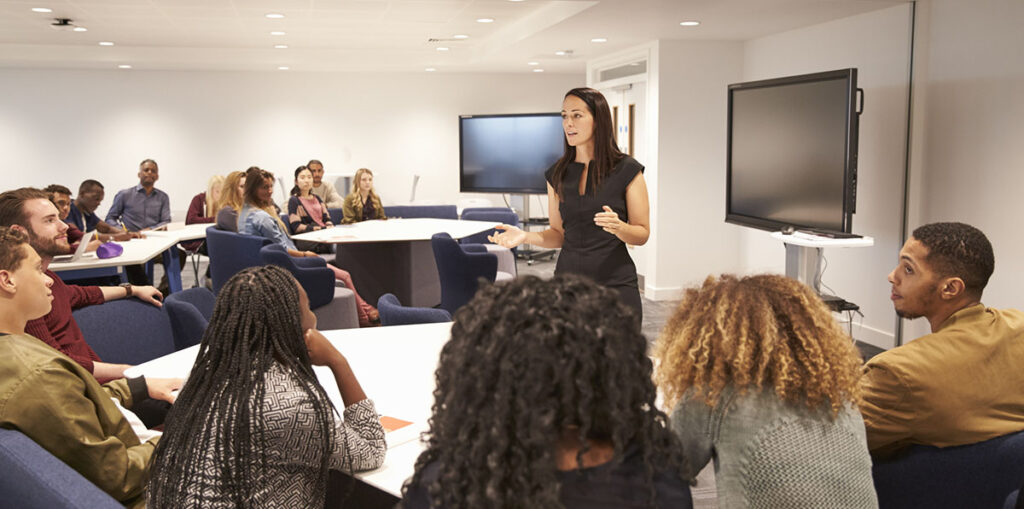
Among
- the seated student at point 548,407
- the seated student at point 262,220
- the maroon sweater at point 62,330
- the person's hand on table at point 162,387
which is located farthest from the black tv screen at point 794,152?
the seated student at point 548,407

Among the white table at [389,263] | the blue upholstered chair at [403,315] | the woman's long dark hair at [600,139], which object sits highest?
the woman's long dark hair at [600,139]

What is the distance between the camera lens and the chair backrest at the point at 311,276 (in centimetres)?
524

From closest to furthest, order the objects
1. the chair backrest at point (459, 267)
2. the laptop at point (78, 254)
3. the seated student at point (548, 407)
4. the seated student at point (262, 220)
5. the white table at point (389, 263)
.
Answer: the seated student at point (548, 407)
the laptop at point (78, 254)
the chair backrest at point (459, 267)
the seated student at point (262, 220)
the white table at point (389, 263)

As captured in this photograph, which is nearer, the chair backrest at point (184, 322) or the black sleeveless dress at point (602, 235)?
the chair backrest at point (184, 322)

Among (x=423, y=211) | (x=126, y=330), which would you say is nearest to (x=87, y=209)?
(x=423, y=211)

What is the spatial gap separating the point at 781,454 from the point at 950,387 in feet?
2.41

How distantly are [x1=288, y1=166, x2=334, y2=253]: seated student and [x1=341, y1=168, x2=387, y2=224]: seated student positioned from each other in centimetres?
22

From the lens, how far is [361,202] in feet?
26.6

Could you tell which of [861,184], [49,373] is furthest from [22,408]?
[861,184]

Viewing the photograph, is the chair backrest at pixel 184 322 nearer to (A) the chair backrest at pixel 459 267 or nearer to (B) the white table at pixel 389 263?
(A) the chair backrest at pixel 459 267

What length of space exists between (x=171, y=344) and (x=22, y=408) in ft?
5.82

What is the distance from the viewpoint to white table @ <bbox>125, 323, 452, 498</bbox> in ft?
6.41

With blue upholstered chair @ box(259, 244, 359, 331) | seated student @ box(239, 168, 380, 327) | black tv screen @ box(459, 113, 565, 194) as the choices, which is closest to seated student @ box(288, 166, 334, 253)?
seated student @ box(239, 168, 380, 327)

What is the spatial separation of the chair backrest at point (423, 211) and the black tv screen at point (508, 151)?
203 centimetres
